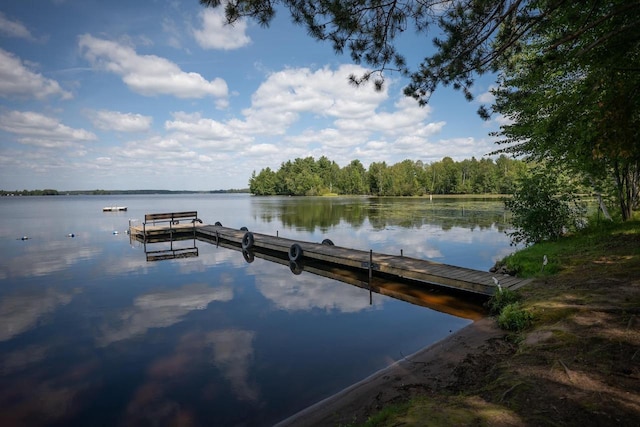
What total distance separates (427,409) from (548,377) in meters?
1.79

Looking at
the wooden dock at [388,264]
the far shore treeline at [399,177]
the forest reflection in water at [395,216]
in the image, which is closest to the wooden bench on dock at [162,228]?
the wooden dock at [388,264]

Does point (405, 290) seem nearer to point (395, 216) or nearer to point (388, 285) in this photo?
point (388, 285)

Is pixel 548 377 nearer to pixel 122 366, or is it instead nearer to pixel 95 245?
pixel 122 366

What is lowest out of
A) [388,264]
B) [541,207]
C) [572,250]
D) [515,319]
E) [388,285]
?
[388,285]

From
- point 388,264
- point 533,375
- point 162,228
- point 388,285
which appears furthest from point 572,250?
point 162,228

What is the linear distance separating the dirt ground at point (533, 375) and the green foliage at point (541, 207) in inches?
275

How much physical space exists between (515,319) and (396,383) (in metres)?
Result: 3.45

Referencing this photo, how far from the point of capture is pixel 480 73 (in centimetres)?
802

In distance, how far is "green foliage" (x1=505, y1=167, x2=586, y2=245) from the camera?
15211mm

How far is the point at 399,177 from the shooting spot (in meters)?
116

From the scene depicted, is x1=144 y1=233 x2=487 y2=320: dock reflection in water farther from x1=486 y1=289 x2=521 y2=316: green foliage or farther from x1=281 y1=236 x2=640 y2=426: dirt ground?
x1=281 y1=236 x2=640 y2=426: dirt ground

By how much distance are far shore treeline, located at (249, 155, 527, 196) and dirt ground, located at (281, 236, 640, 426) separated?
10180 cm

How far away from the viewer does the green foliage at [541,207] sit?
49.9 ft

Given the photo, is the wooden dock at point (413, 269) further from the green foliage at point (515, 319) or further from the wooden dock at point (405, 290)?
the green foliage at point (515, 319)
